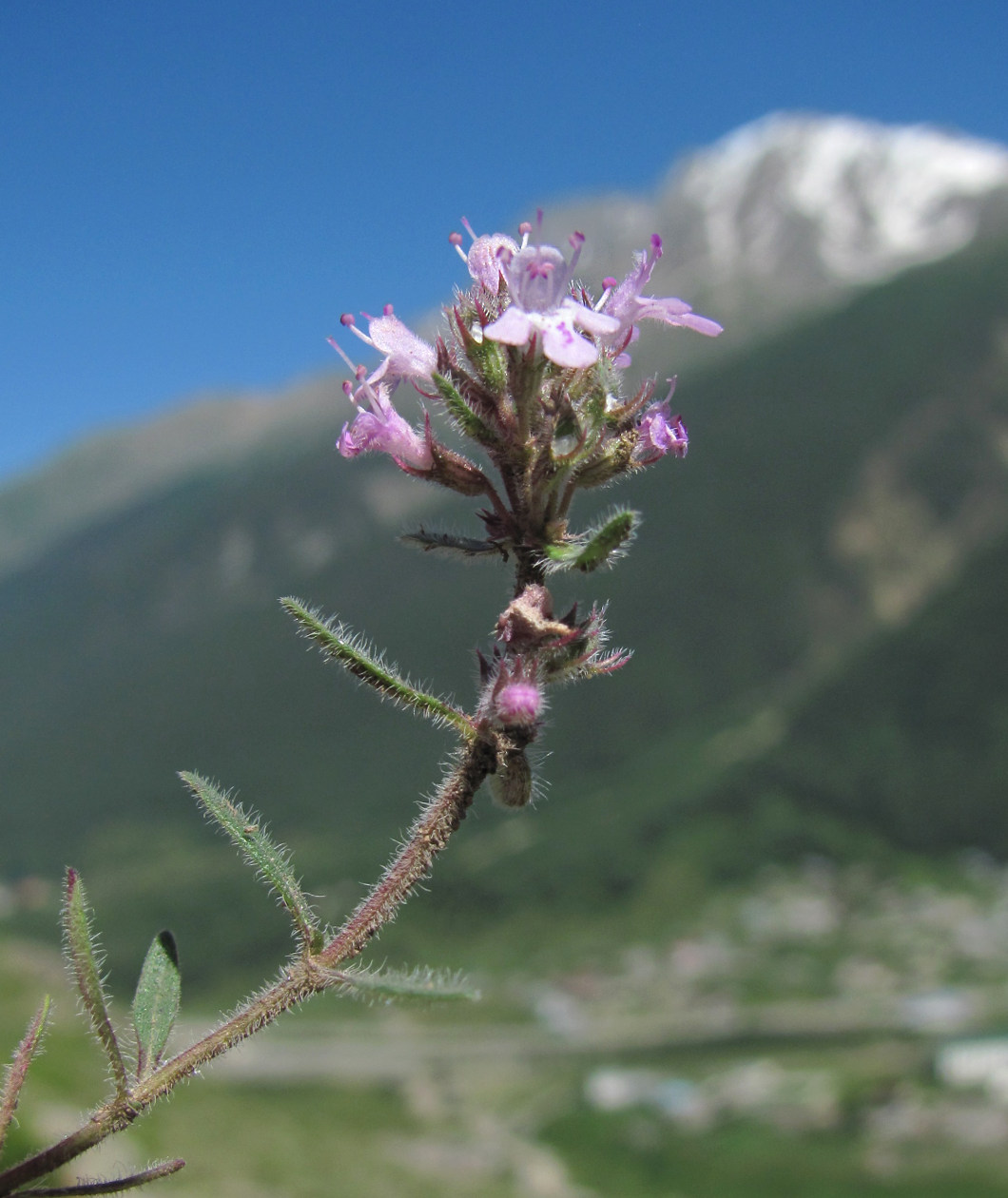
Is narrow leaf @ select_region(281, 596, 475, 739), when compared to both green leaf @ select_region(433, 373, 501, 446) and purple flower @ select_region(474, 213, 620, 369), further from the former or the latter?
purple flower @ select_region(474, 213, 620, 369)

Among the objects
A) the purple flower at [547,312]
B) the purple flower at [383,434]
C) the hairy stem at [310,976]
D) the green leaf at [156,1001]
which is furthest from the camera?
the purple flower at [383,434]

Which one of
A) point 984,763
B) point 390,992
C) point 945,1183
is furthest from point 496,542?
point 984,763

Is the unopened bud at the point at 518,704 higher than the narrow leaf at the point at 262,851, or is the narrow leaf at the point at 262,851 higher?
the unopened bud at the point at 518,704

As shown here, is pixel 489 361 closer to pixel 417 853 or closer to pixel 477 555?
pixel 477 555

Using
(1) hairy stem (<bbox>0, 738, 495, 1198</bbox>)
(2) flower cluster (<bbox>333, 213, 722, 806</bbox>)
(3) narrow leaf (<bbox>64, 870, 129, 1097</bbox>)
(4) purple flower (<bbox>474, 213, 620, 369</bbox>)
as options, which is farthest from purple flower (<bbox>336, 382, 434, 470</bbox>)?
(3) narrow leaf (<bbox>64, 870, 129, 1097</bbox>)

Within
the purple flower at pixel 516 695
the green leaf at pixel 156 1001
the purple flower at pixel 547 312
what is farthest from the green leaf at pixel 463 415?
the green leaf at pixel 156 1001

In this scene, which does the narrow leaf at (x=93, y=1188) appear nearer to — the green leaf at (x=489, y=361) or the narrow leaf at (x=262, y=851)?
the narrow leaf at (x=262, y=851)

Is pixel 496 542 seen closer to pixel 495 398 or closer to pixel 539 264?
pixel 495 398

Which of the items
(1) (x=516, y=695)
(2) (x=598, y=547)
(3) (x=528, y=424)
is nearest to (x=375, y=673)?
(1) (x=516, y=695)
